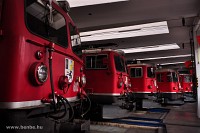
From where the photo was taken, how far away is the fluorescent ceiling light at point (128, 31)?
8.00m

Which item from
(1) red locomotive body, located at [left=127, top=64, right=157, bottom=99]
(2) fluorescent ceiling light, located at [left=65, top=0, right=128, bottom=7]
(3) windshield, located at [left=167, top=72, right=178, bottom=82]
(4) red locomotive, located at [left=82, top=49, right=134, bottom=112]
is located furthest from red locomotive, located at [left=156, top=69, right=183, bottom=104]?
(2) fluorescent ceiling light, located at [left=65, top=0, right=128, bottom=7]

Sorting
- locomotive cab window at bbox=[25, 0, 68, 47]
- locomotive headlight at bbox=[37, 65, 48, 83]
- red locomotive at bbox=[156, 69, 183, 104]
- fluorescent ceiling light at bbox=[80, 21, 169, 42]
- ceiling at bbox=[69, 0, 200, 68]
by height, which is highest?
ceiling at bbox=[69, 0, 200, 68]

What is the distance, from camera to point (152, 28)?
26.9ft

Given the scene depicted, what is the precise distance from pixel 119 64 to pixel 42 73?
4.60 metres

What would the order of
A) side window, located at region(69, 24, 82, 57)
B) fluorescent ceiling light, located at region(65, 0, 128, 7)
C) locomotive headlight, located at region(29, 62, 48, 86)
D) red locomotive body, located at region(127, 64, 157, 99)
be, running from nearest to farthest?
locomotive headlight, located at region(29, 62, 48, 86), side window, located at region(69, 24, 82, 57), fluorescent ceiling light, located at region(65, 0, 128, 7), red locomotive body, located at region(127, 64, 157, 99)

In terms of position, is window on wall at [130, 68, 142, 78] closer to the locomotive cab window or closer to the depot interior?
the depot interior

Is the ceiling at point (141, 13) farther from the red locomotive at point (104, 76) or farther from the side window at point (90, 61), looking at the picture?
the side window at point (90, 61)

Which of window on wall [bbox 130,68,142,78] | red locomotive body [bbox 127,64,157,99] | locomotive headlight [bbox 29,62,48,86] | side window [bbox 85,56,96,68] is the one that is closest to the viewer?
locomotive headlight [bbox 29,62,48,86]

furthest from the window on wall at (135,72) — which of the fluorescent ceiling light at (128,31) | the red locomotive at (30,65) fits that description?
the red locomotive at (30,65)

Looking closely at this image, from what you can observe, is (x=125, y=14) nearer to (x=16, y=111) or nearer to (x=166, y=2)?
(x=166, y=2)

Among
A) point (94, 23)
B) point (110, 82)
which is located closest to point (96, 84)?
point (110, 82)

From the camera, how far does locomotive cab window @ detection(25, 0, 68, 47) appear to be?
6.43 feet

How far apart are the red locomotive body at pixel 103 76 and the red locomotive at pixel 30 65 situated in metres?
3.42

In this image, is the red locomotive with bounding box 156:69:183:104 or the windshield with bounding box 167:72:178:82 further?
the windshield with bounding box 167:72:178:82
